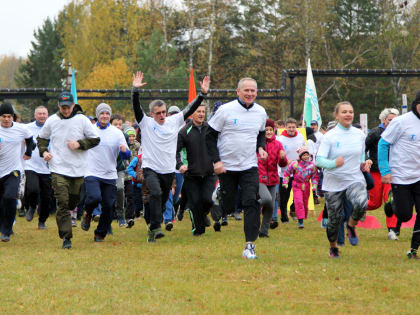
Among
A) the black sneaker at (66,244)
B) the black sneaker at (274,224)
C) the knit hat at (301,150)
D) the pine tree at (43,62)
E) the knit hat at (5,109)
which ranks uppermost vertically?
the pine tree at (43,62)

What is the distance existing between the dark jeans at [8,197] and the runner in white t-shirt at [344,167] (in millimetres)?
5125

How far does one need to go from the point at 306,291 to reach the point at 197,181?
5.39 metres

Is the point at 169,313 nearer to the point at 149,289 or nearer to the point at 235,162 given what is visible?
the point at 149,289

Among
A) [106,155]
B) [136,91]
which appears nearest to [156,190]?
[106,155]

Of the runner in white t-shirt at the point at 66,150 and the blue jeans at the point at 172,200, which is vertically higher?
the runner in white t-shirt at the point at 66,150

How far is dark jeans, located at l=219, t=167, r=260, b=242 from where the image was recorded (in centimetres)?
915

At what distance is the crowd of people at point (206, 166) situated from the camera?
29.5 ft

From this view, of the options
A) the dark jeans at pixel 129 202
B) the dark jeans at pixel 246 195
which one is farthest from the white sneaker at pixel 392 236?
the dark jeans at pixel 129 202

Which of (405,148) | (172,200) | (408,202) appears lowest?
(172,200)

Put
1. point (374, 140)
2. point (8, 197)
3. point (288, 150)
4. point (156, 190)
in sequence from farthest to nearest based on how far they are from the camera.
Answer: point (288, 150)
point (374, 140)
point (8, 197)
point (156, 190)

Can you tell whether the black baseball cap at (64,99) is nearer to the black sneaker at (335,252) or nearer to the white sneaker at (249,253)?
the white sneaker at (249,253)

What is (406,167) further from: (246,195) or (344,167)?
(246,195)

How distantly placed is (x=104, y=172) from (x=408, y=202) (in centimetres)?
484

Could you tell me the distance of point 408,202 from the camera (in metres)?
8.95
